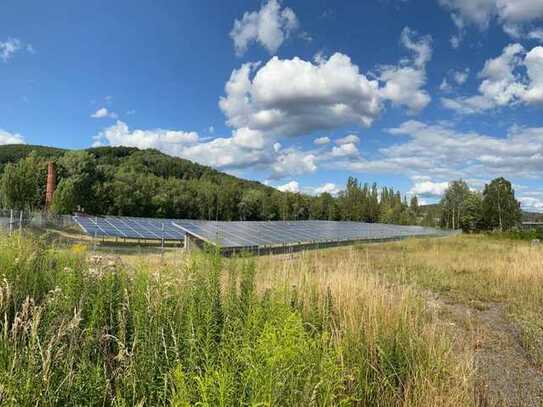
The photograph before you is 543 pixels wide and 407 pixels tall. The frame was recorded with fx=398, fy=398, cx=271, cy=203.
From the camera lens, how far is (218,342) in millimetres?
3568

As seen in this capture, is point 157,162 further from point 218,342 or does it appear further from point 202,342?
point 202,342

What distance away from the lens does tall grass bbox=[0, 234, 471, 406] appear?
2.41 meters

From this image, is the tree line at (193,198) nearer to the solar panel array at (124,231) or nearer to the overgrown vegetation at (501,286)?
the solar panel array at (124,231)

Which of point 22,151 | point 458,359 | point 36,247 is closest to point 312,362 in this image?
point 458,359

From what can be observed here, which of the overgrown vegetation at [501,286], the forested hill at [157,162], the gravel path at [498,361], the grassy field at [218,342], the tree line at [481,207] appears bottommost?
the gravel path at [498,361]

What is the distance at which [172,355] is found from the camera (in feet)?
9.91

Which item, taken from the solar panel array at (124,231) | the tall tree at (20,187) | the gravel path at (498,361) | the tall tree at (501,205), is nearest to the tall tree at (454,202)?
the tall tree at (501,205)

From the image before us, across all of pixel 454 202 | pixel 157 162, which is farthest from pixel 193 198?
pixel 454 202

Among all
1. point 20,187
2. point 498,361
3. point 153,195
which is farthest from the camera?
point 153,195

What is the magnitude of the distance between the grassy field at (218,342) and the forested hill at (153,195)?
1953 inches

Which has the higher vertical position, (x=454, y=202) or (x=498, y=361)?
(x=454, y=202)

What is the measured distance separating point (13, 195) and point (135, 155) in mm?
74982

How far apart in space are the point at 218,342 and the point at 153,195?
246 feet

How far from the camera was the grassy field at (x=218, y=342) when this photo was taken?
96.0 inches
